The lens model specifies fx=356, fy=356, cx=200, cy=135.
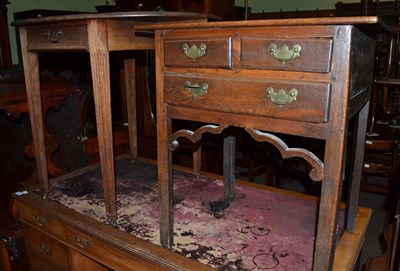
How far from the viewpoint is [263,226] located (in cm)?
149

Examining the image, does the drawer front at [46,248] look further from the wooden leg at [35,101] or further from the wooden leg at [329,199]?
the wooden leg at [329,199]

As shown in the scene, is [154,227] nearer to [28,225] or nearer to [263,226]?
[263,226]

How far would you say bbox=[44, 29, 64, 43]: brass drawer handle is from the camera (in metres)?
1.54

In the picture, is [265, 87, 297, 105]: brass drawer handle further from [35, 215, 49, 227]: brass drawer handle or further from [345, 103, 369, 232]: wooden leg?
[35, 215, 49, 227]: brass drawer handle

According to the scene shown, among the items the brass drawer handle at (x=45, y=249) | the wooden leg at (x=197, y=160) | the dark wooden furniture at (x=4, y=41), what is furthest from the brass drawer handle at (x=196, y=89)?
the dark wooden furniture at (x=4, y=41)

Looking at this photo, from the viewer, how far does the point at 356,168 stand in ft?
4.71

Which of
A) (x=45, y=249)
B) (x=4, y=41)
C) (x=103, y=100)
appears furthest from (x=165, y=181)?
(x=4, y=41)

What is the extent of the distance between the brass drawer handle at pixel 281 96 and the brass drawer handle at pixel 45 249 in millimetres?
1410

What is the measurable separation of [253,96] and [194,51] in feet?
0.84

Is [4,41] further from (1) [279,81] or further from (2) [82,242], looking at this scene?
(1) [279,81]

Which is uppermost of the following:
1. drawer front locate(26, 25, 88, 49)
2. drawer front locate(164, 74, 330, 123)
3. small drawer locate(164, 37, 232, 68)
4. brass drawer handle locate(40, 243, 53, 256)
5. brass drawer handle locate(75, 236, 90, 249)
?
drawer front locate(26, 25, 88, 49)

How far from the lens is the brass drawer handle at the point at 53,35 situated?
154cm

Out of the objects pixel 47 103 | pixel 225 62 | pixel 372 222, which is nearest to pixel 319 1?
pixel 372 222

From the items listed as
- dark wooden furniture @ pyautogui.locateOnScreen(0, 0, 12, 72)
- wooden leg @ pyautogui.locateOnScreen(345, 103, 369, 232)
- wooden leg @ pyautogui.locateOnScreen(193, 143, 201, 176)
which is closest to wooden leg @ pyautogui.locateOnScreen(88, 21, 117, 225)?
wooden leg @ pyautogui.locateOnScreen(193, 143, 201, 176)
